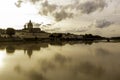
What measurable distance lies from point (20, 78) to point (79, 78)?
4875 mm

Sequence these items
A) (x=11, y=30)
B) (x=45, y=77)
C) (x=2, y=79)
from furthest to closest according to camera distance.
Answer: (x=11, y=30) < (x=45, y=77) < (x=2, y=79)

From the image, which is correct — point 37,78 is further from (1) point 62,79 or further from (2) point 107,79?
(2) point 107,79

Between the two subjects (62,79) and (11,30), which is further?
(11,30)

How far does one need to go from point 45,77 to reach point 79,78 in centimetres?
292

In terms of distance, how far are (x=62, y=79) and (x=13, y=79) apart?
396 centimetres

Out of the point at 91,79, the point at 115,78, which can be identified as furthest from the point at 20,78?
the point at 115,78

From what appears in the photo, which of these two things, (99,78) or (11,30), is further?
(11,30)

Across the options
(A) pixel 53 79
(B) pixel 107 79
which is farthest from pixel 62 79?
(B) pixel 107 79

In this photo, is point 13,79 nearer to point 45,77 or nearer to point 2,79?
point 2,79

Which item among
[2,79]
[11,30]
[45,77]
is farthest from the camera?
[11,30]

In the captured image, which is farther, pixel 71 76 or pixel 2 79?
pixel 71 76

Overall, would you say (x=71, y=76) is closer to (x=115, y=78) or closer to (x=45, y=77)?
(x=45, y=77)

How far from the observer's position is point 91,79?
22.1 meters

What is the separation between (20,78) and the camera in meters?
22.7
